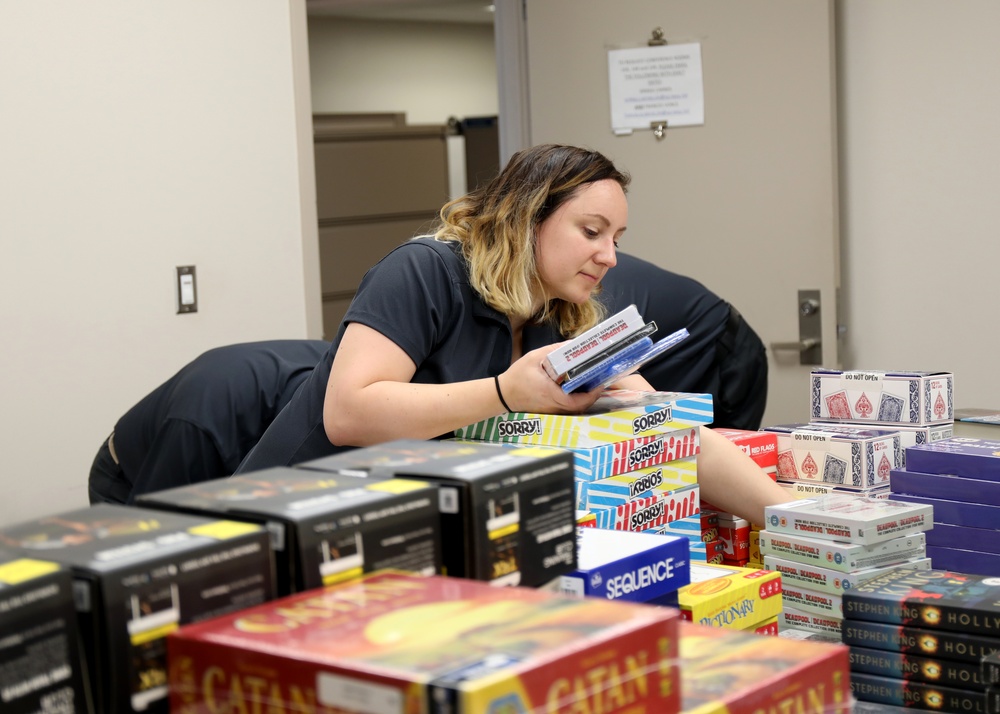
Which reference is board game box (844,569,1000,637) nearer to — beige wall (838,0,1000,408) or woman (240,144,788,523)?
woman (240,144,788,523)

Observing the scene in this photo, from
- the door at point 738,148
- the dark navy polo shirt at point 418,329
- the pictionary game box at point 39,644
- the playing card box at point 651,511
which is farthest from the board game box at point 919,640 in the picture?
the door at point 738,148

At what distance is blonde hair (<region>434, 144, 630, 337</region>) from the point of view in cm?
183

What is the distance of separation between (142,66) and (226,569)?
7.73ft

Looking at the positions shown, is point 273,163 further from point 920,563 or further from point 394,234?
point 394,234

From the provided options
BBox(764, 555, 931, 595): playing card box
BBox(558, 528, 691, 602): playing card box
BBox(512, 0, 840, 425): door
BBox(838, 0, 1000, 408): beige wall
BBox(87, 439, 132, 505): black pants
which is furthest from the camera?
BBox(512, 0, 840, 425): door

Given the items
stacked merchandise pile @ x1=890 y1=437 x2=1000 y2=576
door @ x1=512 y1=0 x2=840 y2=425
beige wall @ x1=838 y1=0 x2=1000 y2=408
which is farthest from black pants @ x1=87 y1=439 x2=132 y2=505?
beige wall @ x1=838 y1=0 x2=1000 y2=408

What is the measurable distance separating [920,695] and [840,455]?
69 centimetres

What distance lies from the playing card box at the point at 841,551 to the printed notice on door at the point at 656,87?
7.50 ft

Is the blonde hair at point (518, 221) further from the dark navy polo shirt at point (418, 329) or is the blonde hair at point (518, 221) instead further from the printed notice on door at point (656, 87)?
the printed notice on door at point (656, 87)

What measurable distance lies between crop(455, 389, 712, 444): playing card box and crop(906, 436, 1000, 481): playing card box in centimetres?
37

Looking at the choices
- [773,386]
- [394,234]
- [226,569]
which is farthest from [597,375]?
[394,234]

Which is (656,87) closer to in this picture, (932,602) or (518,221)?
(518,221)

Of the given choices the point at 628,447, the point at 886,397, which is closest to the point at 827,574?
the point at 628,447

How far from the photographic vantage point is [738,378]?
3158 mm
